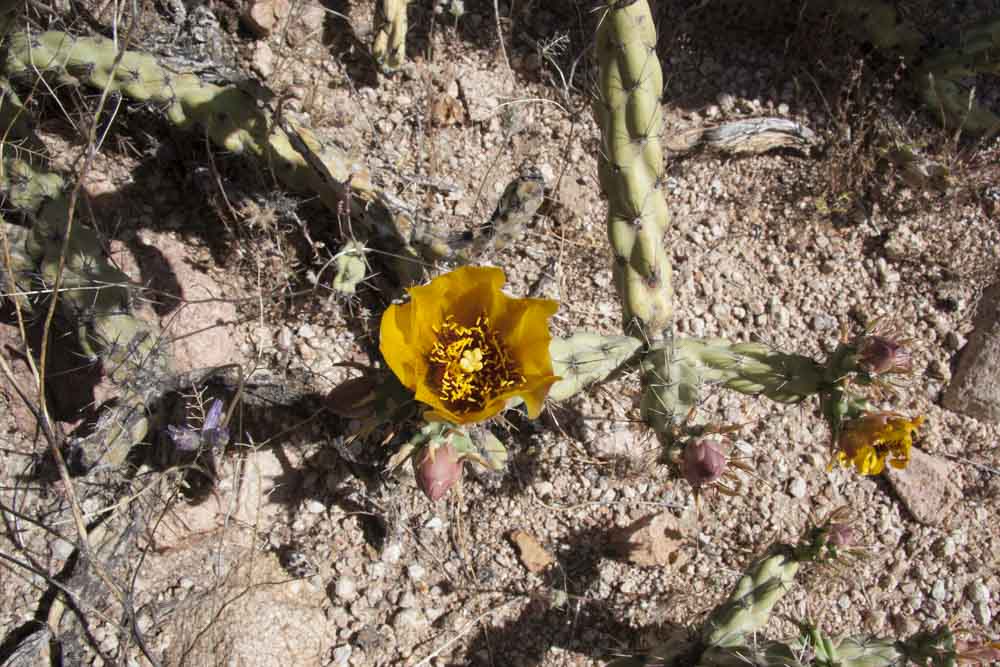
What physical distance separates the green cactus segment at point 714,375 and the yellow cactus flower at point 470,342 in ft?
1.76

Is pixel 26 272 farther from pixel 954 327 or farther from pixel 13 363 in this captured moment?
pixel 954 327

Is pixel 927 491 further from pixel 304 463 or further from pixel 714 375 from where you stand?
pixel 304 463

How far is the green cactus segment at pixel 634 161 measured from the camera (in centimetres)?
202

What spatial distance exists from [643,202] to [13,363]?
212 cm

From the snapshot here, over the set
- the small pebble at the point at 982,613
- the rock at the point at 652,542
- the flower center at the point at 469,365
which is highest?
the flower center at the point at 469,365

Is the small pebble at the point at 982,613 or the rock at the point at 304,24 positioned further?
the rock at the point at 304,24

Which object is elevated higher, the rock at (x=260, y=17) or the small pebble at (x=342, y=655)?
the rock at (x=260, y=17)

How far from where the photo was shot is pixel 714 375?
2281mm

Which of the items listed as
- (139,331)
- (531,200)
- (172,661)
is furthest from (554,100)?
(172,661)

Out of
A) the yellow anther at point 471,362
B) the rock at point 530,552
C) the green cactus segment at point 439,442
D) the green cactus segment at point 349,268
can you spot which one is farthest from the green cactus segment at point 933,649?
the green cactus segment at point 349,268

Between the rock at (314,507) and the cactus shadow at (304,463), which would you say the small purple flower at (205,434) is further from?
the rock at (314,507)

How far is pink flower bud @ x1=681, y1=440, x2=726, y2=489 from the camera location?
196 centimetres

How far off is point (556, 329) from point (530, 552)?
850 millimetres

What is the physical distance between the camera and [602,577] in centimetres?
261
